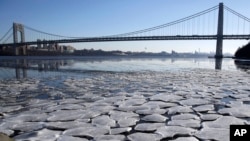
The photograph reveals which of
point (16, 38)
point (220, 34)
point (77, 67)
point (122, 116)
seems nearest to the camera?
point (122, 116)

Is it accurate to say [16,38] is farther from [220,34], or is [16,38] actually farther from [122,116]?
[122,116]

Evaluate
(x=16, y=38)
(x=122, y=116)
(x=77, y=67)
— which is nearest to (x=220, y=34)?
(x=77, y=67)

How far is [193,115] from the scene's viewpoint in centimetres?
378

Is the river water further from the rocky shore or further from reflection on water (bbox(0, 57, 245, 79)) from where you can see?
reflection on water (bbox(0, 57, 245, 79))

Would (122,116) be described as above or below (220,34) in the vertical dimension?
below

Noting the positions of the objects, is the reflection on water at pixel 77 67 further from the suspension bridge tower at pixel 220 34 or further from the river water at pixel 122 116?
the suspension bridge tower at pixel 220 34

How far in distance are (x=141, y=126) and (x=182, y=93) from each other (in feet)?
9.15

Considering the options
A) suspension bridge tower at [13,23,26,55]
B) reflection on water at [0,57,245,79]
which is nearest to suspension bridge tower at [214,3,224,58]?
reflection on water at [0,57,245,79]

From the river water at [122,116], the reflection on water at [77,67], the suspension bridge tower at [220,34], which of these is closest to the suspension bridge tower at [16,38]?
the reflection on water at [77,67]

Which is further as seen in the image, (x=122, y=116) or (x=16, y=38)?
(x=16, y=38)

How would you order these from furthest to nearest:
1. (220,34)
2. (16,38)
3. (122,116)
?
(16,38), (220,34), (122,116)

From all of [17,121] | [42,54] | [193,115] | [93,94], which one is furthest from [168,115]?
[42,54]

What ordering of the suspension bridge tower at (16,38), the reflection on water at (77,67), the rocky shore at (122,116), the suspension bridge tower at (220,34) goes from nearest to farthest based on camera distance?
the rocky shore at (122,116), the reflection on water at (77,67), the suspension bridge tower at (220,34), the suspension bridge tower at (16,38)

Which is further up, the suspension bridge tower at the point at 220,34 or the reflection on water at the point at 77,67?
the suspension bridge tower at the point at 220,34
